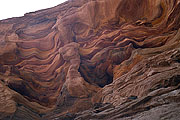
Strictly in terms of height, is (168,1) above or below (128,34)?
above

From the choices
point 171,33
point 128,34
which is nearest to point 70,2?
point 128,34

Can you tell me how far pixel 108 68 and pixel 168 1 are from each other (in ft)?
20.0

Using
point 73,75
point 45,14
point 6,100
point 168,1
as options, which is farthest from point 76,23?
point 6,100

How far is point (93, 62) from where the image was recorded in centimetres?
1386

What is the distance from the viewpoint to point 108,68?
13.4 m

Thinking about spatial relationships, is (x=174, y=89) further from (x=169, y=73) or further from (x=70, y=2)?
(x=70, y=2)

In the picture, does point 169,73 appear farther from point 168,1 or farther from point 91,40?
point 91,40

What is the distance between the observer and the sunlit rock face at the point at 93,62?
7.48m

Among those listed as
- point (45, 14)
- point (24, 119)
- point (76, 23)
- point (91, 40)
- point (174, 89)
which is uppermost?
point (45, 14)

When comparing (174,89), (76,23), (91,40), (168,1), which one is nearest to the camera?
(174,89)

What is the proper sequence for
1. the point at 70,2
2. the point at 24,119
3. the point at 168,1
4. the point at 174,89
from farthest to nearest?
the point at 70,2, the point at 168,1, the point at 24,119, the point at 174,89

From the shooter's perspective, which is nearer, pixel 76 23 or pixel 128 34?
pixel 128 34

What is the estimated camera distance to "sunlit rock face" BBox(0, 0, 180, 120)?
24.5 feet

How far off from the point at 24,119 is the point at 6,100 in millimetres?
1376
